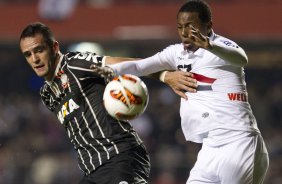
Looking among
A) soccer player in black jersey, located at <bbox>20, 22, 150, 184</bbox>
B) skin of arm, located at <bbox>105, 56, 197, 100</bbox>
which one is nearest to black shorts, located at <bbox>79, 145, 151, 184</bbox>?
soccer player in black jersey, located at <bbox>20, 22, 150, 184</bbox>

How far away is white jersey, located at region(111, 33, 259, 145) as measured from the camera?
16.6 feet

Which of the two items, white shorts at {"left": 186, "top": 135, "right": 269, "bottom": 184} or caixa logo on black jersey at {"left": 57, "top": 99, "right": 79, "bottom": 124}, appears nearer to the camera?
white shorts at {"left": 186, "top": 135, "right": 269, "bottom": 184}

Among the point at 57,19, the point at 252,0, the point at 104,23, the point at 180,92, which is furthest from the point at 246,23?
the point at 180,92

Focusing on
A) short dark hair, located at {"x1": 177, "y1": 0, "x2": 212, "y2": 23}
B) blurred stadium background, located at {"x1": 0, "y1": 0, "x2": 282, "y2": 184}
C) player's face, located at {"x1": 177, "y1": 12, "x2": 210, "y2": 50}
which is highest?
short dark hair, located at {"x1": 177, "y1": 0, "x2": 212, "y2": 23}

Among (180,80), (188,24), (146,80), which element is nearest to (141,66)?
(180,80)

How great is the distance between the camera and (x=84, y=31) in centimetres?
1758

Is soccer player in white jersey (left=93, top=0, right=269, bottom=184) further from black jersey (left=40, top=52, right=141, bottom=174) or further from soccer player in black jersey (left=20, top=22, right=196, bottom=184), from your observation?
black jersey (left=40, top=52, right=141, bottom=174)

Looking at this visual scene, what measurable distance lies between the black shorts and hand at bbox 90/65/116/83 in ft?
1.93

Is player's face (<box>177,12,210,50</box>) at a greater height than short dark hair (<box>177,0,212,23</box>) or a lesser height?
lesser

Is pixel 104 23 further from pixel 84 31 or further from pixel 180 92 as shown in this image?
pixel 180 92

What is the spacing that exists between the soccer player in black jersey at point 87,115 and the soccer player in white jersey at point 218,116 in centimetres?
31

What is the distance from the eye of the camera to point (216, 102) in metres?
5.09

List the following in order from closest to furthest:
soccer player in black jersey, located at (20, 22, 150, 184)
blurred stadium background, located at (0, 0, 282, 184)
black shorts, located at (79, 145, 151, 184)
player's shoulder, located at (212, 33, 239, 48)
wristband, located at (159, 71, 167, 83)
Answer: player's shoulder, located at (212, 33, 239, 48) → black shorts, located at (79, 145, 151, 184) → soccer player in black jersey, located at (20, 22, 150, 184) → wristband, located at (159, 71, 167, 83) → blurred stadium background, located at (0, 0, 282, 184)

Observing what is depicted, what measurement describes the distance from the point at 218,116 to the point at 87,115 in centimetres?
101
